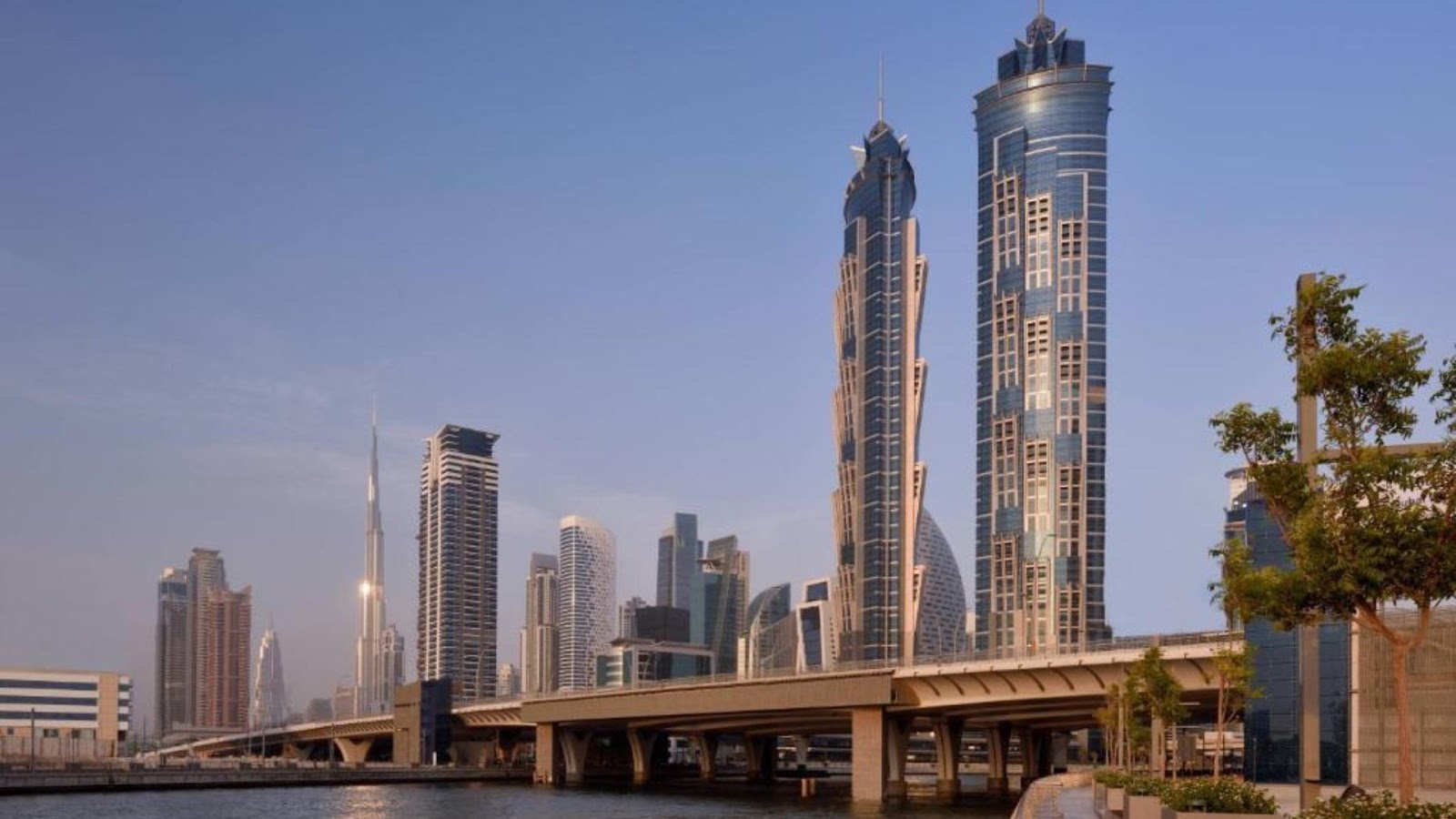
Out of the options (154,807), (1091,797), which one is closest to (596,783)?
(154,807)

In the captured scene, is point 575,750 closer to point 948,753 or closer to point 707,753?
point 707,753

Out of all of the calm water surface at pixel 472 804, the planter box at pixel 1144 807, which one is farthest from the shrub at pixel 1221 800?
the calm water surface at pixel 472 804

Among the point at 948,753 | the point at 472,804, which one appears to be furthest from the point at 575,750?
the point at 472,804

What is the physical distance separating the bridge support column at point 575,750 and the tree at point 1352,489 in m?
136

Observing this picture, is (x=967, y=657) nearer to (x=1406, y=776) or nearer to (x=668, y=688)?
(x=668, y=688)

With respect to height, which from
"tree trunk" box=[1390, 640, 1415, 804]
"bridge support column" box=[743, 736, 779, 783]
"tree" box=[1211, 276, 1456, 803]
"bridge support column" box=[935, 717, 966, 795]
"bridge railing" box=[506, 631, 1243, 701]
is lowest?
"bridge support column" box=[743, 736, 779, 783]

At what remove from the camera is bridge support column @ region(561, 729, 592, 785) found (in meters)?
160

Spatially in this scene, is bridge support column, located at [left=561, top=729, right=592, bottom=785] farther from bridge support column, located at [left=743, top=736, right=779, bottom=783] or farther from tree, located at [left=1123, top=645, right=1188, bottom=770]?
tree, located at [left=1123, top=645, right=1188, bottom=770]

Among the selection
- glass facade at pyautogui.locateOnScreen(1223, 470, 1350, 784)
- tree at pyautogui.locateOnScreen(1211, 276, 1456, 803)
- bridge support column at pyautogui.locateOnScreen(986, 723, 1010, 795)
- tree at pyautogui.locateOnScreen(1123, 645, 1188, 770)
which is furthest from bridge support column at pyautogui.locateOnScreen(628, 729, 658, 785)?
tree at pyautogui.locateOnScreen(1211, 276, 1456, 803)

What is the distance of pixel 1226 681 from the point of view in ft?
202

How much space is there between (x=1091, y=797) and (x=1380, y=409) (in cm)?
3424

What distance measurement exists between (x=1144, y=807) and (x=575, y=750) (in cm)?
13024

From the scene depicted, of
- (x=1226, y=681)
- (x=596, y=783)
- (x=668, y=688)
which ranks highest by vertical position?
(x=1226, y=681)

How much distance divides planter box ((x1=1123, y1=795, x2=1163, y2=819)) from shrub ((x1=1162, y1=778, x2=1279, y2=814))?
79cm
